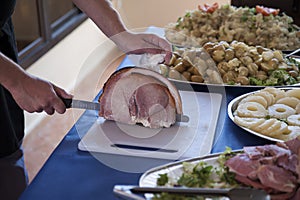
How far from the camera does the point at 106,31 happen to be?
1.69 m

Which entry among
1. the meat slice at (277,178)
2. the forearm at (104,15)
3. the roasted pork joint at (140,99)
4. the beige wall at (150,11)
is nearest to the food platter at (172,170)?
the meat slice at (277,178)

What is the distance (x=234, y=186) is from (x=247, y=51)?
2.61 feet

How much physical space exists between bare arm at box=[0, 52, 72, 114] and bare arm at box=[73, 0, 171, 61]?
1.45 ft

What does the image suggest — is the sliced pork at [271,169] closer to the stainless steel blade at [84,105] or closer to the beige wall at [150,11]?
the stainless steel blade at [84,105]

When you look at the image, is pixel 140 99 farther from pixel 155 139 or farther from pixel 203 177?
pixel 203 177

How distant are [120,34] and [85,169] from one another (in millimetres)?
619

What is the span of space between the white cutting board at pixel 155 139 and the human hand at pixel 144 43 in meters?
0.29

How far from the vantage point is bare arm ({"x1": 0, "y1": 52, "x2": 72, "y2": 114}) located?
1203mm

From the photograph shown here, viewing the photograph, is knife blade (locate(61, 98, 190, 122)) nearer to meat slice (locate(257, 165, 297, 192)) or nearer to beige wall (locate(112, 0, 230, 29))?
meat slice (locate(257, 165, 297, 192))

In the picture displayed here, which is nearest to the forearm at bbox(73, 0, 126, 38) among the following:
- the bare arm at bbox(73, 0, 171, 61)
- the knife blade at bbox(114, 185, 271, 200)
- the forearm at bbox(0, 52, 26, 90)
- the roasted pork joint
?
the bare arm at bbox(73, 0, 171, 61)

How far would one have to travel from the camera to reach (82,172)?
114 cm

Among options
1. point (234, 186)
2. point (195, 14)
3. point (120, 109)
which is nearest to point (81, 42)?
point (195, 14)

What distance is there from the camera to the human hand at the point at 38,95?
120 centimetres

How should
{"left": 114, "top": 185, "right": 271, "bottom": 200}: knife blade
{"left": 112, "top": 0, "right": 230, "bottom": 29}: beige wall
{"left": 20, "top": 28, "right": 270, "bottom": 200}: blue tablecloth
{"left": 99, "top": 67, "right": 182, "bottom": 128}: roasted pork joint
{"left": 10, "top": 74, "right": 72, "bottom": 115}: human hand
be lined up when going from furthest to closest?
{"left": 112, "top": 0, "right": 230, "bottom": 29}: beige wall < {"left": 99, "top": 67, "right": 182, "bottom": 128}: roasted pork joint < {"left": 10, "top": 74, "right": 72, "bottom": 115}: human hand < {"left": 20, "top": 28, "right": 270, "bottom": 200}: blue tablecloth < {"left": 114, "top": 185, "right": 271, "bottom": 200}: knife blade
